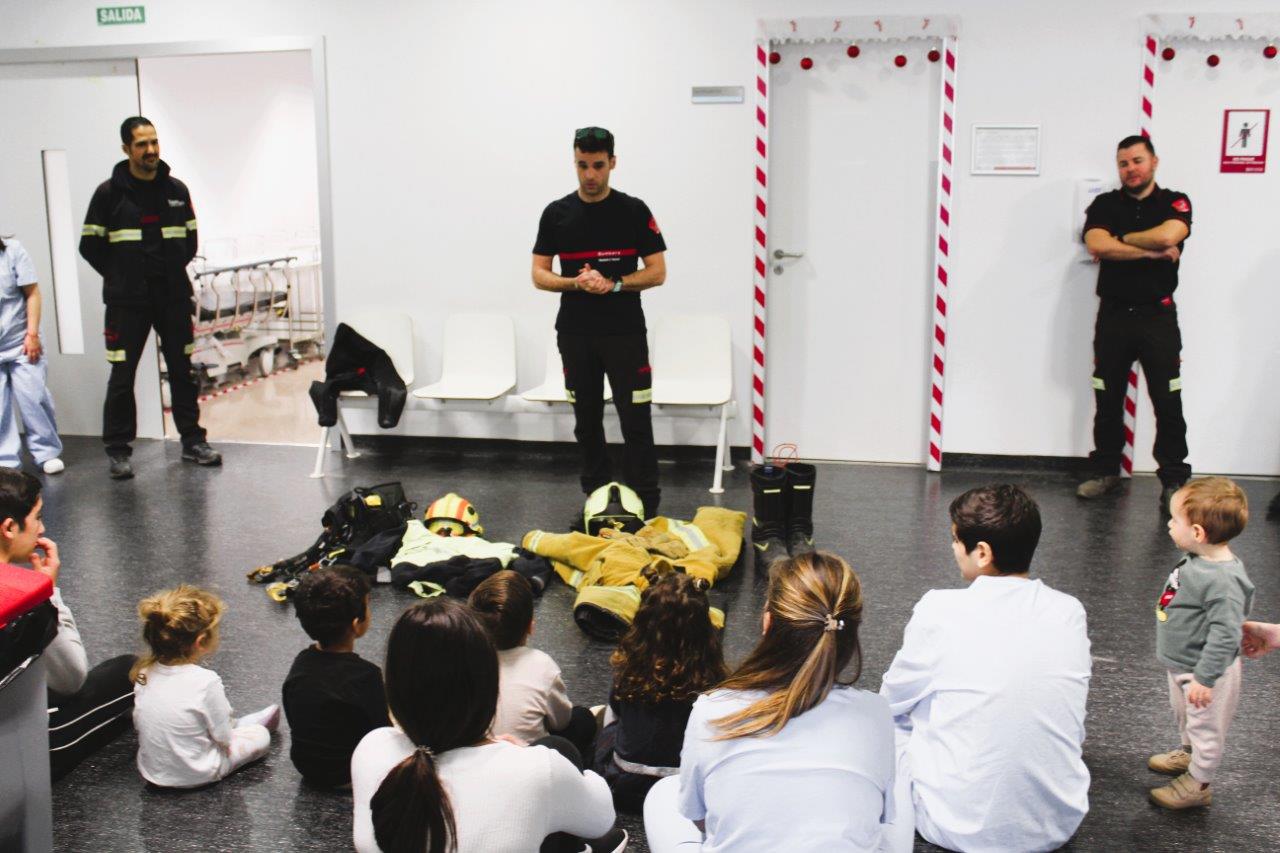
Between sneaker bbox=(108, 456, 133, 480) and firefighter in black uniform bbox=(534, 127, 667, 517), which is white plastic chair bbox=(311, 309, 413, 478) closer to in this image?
sneaker bbox=(108, 456, 133, 480)

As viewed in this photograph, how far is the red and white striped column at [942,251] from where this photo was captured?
19.5 feet

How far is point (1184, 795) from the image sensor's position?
284cm

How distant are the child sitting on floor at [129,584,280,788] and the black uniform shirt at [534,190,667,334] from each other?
2.28m

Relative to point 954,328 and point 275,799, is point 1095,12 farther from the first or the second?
point 275,799

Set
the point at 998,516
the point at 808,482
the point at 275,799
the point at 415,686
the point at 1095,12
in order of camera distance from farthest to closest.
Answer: the point at 1095,12
the point at 808,482
the point at 275,799
the point at 998,516
the point at 415,686

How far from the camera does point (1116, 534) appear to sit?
5039 millimetres

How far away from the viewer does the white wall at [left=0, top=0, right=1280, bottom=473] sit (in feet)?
19.4

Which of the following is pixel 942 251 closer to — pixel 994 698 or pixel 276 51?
pixel 276 51

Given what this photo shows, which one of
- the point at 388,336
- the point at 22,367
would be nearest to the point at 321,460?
the point at 388,336

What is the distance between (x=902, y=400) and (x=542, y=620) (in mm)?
2906

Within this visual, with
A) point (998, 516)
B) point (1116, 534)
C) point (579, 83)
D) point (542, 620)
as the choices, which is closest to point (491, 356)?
point (579, 83)

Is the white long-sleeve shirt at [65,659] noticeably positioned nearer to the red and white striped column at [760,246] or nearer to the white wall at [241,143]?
the red and white striped column at [760,246]

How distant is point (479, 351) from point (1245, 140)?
156 inches

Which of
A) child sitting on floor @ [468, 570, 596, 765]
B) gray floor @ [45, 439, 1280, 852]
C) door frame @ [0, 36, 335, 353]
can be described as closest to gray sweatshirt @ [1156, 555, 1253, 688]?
gray floor @ [45, 439, 1280, 852]
